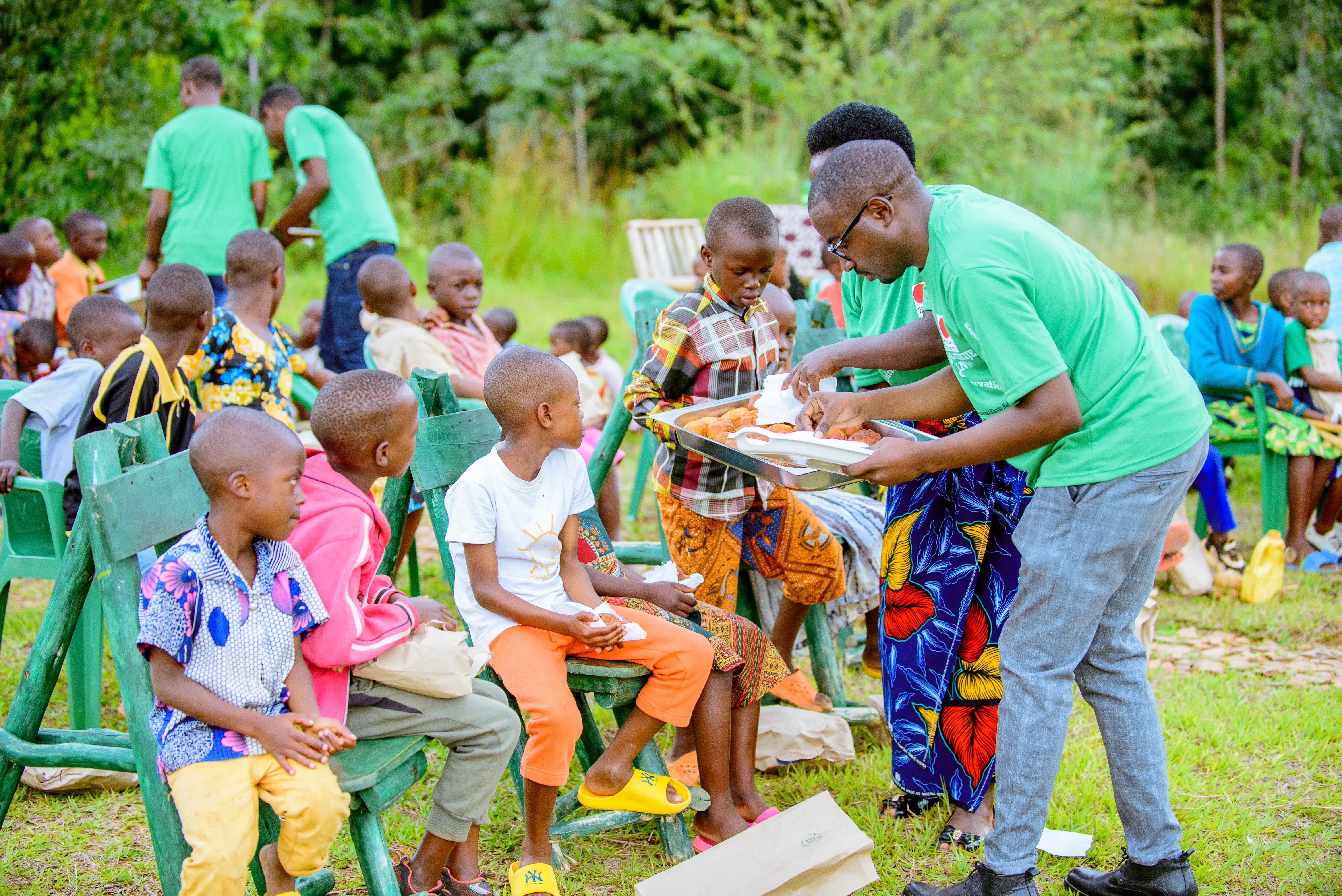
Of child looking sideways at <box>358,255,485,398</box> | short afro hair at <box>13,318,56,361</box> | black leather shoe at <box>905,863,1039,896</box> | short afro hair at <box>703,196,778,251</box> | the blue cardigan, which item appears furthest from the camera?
the blue cardigan

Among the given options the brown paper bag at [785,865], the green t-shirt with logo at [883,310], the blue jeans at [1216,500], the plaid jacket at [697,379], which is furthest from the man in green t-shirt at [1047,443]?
the blue jeans at [1216,500]

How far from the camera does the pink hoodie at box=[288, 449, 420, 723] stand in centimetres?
243

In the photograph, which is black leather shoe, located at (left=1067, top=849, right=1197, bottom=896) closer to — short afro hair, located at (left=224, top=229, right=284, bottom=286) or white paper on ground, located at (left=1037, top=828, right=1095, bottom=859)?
white paper on ground, located at (left=1037, top=828, right=1095, bottom=859)

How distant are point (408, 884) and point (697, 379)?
65.9 inches

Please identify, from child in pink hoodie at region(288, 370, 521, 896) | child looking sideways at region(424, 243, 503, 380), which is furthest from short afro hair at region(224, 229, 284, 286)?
child in pink hoodie at region(288, 370, 521, 896)

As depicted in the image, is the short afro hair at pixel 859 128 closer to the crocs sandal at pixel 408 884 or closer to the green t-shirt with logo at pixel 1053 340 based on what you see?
the green t-shirt with logo at pixel 1053 340

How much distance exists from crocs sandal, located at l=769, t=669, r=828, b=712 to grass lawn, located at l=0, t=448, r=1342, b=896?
0.68 feet

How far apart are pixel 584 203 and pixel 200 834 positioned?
41.5 ft

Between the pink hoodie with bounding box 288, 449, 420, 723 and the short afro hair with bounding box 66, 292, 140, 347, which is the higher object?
the short afro hair with bounding box 66, 292, 140, 347

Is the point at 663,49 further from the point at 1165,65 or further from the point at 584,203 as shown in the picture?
the point at 1165,65

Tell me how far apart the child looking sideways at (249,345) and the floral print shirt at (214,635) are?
6.07 ft

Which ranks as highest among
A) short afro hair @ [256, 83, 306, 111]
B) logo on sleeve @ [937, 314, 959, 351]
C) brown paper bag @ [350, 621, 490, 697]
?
short afro hair @ [256, 83, 306, 111]

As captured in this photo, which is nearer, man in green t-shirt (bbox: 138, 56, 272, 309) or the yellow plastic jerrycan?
the yellow plastic jerrycan

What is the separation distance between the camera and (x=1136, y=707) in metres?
2.78
